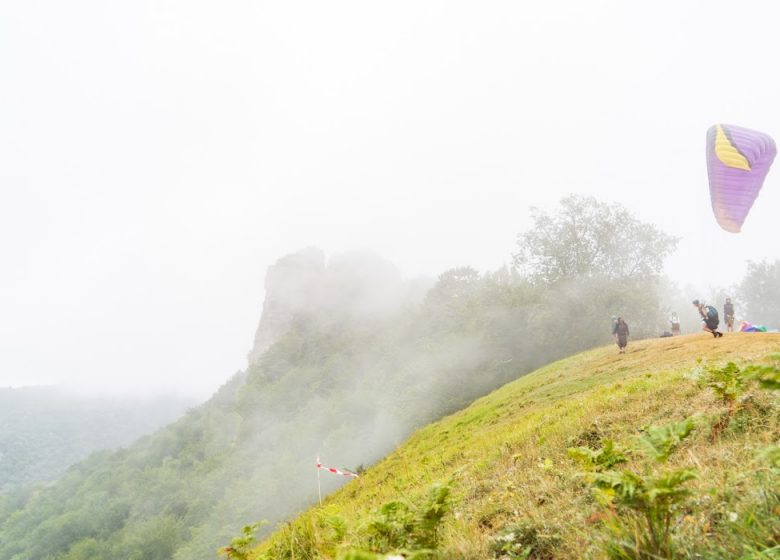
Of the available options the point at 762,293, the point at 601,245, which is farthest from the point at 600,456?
the point at 762,293

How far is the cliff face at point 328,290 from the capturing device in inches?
5310

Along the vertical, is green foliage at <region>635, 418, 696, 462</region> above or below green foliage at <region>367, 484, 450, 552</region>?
above

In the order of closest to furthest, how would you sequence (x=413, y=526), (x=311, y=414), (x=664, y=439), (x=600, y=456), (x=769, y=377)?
(x=769, y=377) → (x=664, y=439) → (x=413, y=526) → (x=600, y=456) → (x=311, y=414)

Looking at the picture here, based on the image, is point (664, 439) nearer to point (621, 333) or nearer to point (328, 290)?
point (621, 333)

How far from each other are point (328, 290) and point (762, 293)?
388 feet

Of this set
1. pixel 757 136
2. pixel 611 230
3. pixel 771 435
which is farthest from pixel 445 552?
pixel 611 230

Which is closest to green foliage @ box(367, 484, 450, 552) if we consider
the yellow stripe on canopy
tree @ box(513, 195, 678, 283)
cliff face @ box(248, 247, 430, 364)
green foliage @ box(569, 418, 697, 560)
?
green foliage @ box(569, 418, 697, 560)

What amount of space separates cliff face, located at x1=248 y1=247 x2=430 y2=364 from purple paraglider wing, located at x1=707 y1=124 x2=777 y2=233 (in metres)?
106

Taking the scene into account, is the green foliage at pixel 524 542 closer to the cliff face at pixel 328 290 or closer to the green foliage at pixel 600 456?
the green foliage at pixel 600 456

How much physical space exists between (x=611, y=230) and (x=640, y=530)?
51.7m

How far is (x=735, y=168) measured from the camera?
56.9 ft

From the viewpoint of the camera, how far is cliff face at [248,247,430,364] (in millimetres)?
134863

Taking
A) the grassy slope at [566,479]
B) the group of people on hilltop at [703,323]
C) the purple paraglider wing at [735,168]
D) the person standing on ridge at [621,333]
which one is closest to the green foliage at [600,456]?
the grassy slope at [566,479]

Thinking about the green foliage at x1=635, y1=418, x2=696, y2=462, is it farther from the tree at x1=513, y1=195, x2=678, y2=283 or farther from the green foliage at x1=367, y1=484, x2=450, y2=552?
the tree at x1=513, y1=195, x2=678, y2=283
